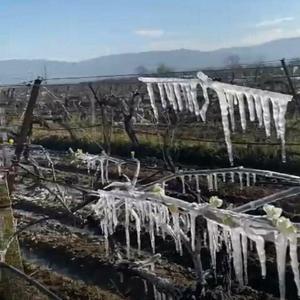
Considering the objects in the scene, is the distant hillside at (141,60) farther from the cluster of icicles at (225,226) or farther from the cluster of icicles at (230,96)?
the cluster of icicles at (230,96)

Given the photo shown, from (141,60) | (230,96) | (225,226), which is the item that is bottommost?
(225,226)

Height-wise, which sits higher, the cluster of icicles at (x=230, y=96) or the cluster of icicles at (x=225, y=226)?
the cluster of icicles at (x=230, y=96)

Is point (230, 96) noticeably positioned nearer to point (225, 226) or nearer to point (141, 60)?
point (225, 226)

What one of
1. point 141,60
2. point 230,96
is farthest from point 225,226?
point 141,60

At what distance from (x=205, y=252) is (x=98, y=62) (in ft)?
415

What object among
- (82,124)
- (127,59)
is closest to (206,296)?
(82,124)

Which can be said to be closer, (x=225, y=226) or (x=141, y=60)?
(x=225, y=226)

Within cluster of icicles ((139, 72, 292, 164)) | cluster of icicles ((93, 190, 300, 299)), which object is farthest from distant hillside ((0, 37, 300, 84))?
cluster of icicles ((139, 72, 292, 164))

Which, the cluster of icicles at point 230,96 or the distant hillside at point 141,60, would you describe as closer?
the cluster of icicles at point 230,96

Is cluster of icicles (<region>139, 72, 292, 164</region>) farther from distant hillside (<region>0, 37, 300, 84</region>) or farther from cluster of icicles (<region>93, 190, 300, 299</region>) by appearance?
distant hillside (<region>0, 37, 300, 84</region>)

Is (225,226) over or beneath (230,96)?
beneath

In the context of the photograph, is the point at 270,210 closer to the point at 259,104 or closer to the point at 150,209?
the point at 259,104

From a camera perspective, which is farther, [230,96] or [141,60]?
[141,60]

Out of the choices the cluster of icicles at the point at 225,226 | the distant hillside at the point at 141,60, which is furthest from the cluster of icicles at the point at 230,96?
the distant hillside at the point at 141,60
